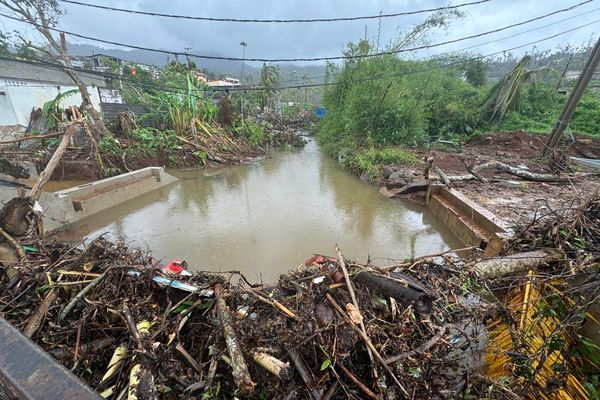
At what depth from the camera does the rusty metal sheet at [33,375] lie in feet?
1.89

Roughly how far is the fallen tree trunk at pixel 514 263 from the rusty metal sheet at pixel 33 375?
3.07 metres

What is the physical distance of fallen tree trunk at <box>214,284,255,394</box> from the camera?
1476 mm

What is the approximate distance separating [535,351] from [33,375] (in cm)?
289

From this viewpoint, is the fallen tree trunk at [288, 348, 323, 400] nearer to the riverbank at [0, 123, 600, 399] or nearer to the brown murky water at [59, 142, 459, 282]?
the riverbank at [0, 123, 600, 399]

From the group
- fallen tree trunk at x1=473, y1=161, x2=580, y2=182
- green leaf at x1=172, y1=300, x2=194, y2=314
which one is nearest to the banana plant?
green leaf at x1=172, y1=300, x2=194, y2=314

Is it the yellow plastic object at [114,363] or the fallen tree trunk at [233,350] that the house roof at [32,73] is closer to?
the yellow plastic object at [114,363]

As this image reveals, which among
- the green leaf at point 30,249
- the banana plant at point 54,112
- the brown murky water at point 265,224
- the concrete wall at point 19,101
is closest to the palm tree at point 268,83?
the banana plant at point 54,112

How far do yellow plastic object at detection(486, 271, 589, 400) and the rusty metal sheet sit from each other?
236 centimetres

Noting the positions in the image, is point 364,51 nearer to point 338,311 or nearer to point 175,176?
point 175,176

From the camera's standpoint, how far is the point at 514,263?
2.86 m

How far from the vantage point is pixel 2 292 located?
2320mm

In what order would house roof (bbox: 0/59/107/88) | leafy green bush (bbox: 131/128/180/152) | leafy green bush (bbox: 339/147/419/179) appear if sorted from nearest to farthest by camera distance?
leafy green bush (bbox: 339/147/419/179) < leafy green bush (bbox: 131/128/180/152) < house roof (bbox: 0/59/107/88)

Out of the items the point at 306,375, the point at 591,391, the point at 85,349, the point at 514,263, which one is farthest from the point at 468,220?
the point at 85,349

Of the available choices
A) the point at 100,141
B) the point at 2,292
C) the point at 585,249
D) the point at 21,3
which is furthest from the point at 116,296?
the point at 21,3
